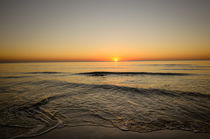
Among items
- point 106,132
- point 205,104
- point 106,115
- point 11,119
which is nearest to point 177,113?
point 205,104

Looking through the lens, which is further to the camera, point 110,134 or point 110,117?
point 110,117

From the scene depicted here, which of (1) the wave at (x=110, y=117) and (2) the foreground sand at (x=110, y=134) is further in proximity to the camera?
(1) the wave at (x=110, y=117)

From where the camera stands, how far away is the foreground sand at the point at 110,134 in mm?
3305

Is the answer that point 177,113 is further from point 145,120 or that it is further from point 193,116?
point 145,120

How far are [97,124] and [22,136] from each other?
240cm

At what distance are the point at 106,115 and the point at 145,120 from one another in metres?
1.66

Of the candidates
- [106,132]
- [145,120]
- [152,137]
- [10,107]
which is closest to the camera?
[152,137]

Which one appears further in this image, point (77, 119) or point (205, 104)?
point (205, 104)

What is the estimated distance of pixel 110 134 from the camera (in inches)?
135

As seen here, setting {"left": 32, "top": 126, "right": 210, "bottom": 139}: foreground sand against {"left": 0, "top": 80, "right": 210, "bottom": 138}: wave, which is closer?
{"left": 32, "top": 126, "right": 210, "bottom": 139}: foreground sand

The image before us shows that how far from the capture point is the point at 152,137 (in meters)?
3.33

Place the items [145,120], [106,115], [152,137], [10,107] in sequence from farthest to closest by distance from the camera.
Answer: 1. [10,107]
2. [106,115]
3. [145,120]
4. [152,137]

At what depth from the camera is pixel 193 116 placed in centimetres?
464

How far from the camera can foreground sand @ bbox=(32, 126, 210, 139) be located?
10.8 feet
